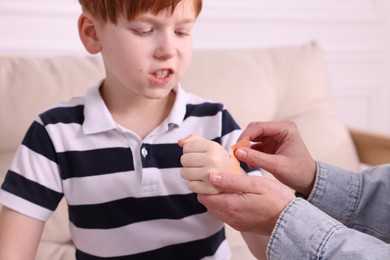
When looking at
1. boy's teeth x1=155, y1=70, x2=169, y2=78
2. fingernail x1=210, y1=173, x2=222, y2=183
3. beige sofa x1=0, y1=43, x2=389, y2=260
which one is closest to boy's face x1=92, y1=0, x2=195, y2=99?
boy's teeth x1=155, y1=70, x2=169, y2=78

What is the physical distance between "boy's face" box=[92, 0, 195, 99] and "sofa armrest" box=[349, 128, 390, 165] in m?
0.95

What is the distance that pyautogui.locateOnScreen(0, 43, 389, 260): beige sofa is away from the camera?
1330mm

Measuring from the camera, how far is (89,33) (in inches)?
38.1

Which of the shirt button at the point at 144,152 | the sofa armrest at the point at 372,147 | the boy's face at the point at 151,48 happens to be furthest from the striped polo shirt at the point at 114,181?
the sofa armrest at the point at 372,147

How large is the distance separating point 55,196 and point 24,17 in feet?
3.36

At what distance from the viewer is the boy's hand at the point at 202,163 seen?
76 cm

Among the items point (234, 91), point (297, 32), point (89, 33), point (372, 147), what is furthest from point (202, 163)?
point (297, 32)

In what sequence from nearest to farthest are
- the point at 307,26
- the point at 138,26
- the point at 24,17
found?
the point at 138,26 < the point at 24,17 < the point at 307,26

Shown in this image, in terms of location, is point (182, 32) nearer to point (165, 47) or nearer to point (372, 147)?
point (165, 47)

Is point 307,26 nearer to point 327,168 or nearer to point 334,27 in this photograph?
point 334,27

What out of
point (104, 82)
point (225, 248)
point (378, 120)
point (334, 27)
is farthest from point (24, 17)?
point (378, 120)

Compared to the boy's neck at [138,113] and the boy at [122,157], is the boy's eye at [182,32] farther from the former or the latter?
the boy's neck at [138,113]

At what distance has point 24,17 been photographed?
1789 mm

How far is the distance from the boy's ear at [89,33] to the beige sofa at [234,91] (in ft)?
1.41
